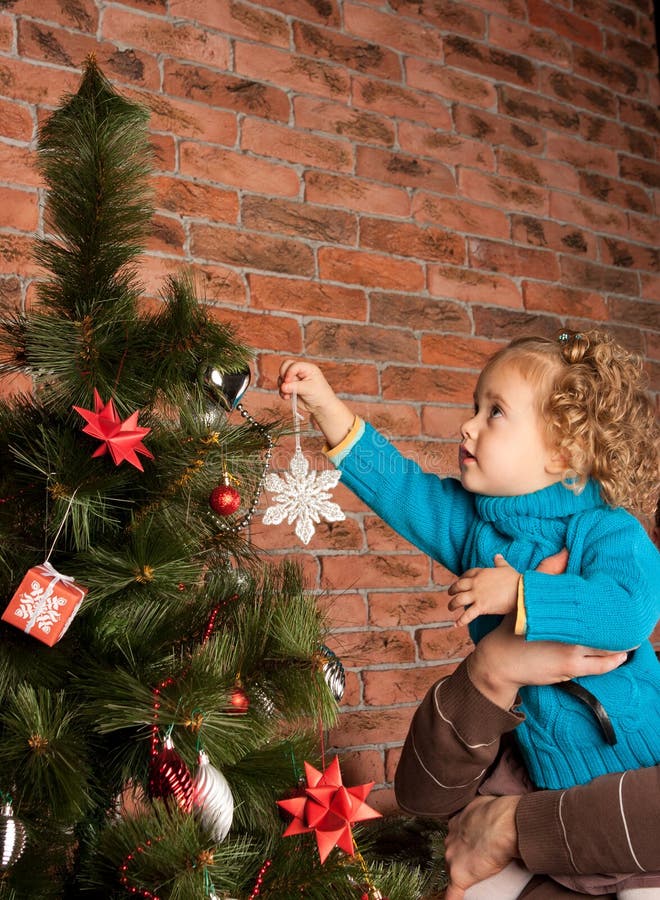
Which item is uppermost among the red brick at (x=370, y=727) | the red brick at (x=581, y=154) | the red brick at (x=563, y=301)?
the red brick at (x=581, y=154)

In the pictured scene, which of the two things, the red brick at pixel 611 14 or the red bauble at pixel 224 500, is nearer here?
the red bauble at pixel 224 500

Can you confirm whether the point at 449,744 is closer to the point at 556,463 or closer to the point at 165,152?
the point at 556,463

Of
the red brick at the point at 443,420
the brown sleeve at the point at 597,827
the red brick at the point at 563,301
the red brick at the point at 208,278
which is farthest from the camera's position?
the red brick at the point at 563,301

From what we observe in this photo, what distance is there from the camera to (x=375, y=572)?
194 centimetres

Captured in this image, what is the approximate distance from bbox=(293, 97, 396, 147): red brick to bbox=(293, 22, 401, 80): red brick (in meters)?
0.11

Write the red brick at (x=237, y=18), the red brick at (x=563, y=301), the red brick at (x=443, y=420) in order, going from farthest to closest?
the red brick at (x=563, y=301)
the red brick at (x=443, y=420)
the red brick at (x=237, y=18)

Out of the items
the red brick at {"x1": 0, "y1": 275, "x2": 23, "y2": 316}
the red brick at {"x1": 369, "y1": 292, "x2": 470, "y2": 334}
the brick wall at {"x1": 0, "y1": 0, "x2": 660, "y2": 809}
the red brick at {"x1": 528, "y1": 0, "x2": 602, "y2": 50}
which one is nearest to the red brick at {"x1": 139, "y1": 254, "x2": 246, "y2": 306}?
the brick wall at {"x1": 0, "y1": 0, "x2": 660, "y2": 809}

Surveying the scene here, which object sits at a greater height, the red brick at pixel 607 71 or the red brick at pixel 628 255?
the red brick at pixel 607 71

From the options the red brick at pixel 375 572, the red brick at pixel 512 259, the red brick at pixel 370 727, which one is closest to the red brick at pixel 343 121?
the red brick at pixel 512 259

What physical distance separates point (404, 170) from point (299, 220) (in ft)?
1.12

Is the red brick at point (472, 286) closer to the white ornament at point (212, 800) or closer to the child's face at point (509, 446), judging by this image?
the child's face at point (509, 446)

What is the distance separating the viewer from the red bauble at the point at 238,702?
80cm

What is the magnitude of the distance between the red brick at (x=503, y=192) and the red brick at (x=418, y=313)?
308 millimetres

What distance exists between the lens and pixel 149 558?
0.78 m
